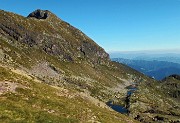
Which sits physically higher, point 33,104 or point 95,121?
point 33,104

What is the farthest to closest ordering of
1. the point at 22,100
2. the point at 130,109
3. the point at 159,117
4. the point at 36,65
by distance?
the point at 36,65, the point at 130,109, the point at 159,117, the point at 22,100

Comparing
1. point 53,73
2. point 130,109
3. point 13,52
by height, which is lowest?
point 130,109

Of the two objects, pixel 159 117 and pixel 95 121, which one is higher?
pixel 95 121

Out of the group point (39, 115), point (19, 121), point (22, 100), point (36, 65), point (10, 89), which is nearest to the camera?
point (19, 121)

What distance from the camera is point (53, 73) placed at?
654 feet

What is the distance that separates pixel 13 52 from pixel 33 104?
148556 millimetres

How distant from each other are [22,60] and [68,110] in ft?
475

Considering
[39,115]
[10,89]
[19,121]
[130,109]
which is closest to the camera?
[19,121]

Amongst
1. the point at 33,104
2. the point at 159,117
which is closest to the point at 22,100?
the point at 33,104

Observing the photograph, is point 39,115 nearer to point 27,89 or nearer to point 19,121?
point 19,121

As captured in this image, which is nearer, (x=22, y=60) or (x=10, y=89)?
(x=10, y=89)

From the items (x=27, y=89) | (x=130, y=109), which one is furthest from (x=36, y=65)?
(x=27, y=89)

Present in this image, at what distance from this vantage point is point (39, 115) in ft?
130

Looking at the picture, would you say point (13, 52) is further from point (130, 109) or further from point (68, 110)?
point (68, 110)
